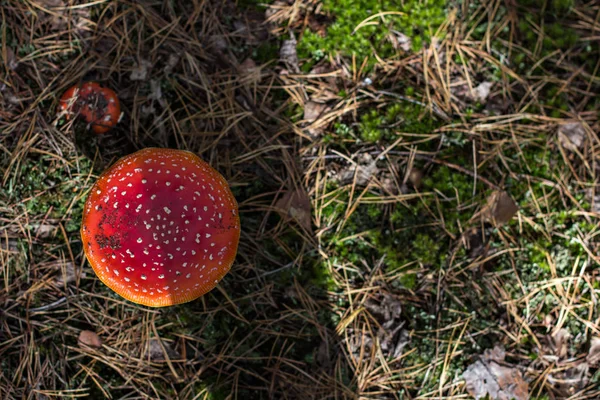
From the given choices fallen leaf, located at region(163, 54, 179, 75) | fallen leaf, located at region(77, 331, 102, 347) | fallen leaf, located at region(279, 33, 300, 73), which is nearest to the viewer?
fallen leaf, located at region(77, 331, 102, 347)

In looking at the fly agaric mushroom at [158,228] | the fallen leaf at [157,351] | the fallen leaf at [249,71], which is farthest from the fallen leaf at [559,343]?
the fallen leaf at [249,71]

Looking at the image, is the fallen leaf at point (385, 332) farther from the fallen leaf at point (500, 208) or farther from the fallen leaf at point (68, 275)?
the fallen leaf at point (68, 275)

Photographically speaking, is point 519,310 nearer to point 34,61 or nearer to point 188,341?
point 188,341

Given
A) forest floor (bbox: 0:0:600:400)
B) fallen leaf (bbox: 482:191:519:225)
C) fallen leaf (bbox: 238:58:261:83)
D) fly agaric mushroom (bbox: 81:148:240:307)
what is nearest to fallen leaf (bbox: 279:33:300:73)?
forest floor (bbox: 0:0:600:400)

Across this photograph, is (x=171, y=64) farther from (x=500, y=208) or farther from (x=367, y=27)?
(x=500, y=208)

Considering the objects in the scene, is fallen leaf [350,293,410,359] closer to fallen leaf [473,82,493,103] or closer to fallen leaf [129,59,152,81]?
fallen leaf [473,82,493,103]

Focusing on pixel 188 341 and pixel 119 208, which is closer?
pixel 119 208

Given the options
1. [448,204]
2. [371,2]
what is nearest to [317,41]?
[371,2]
